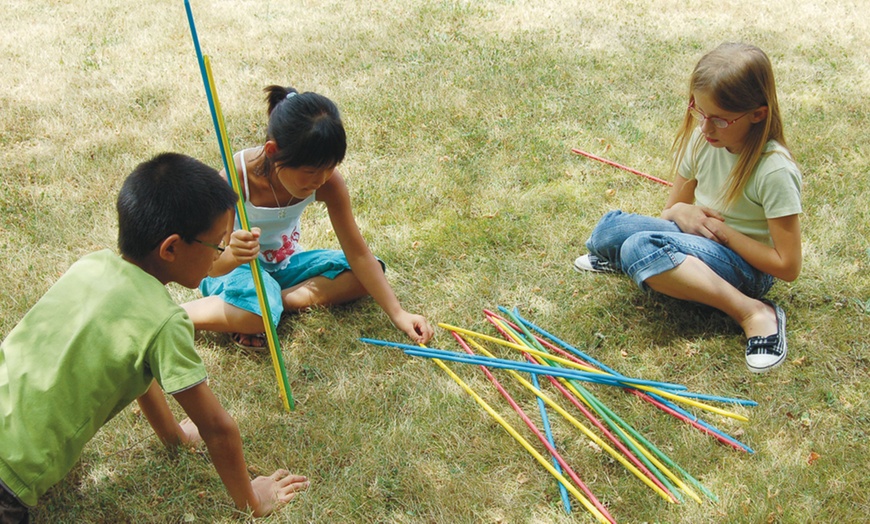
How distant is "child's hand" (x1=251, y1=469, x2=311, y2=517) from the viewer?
2285 millimetres

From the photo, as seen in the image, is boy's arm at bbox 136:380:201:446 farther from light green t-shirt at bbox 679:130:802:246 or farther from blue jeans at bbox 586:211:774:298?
light green t-shirt at bbox 679:130:802:246

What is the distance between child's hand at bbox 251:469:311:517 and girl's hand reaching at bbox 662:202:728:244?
6.39ft

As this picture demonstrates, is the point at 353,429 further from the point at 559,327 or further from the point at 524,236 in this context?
the point at 524,236

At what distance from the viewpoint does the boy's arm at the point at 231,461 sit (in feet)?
6.42

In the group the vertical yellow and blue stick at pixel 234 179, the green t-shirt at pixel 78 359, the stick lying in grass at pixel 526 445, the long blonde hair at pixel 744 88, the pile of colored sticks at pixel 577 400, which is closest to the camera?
the green t-shirt at pixel 78 359

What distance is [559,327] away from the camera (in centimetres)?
314

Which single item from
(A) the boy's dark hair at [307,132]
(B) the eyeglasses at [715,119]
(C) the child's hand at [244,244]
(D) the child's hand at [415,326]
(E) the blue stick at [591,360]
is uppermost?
(A) the boy's dark hair at [307,132]

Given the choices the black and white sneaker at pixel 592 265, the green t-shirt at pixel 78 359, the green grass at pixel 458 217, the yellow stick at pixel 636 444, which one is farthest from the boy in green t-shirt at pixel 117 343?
the black and white sneaker at pixel 592 265

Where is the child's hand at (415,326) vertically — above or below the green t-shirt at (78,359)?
below

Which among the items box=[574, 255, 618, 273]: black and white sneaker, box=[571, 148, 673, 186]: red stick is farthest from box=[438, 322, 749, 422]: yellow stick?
box=[571, 148, 673, 186]: red stick

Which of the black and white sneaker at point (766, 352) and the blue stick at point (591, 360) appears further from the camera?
the black and white sneaker at point (766, 352)

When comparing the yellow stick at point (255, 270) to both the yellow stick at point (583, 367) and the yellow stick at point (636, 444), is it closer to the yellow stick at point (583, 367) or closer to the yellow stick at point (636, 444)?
the yellow stick at point (583, 367)

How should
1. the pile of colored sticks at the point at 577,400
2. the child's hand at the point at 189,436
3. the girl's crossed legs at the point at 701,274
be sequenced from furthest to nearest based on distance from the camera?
the girl's crossed legs at the point at 701,274 → the child's hand at the point at 189,436 → the pile of colored sticks at the point at 577,400

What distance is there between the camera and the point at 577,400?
107 inches
